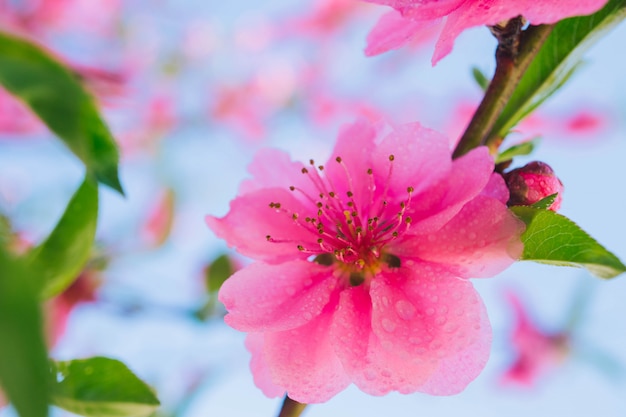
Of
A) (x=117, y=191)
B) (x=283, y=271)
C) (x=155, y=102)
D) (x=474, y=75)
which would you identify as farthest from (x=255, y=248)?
(x=155, y=102)

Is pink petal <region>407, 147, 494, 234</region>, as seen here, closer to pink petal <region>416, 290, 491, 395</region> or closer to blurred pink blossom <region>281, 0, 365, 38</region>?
pink petal <region>416, 290, 491, 395</region>

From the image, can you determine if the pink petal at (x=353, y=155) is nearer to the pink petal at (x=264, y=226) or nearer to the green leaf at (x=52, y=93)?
the pink petal at (x=264, y=226)

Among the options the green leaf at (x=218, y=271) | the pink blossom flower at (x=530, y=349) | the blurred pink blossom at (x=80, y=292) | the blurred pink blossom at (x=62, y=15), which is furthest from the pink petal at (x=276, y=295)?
the blurred pink blossom at (x=62, y=15)

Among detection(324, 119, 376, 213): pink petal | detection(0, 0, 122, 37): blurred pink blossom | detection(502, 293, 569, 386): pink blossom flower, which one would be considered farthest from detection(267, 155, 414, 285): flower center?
detection(0, 0, 122, 37): blurred pink blossom

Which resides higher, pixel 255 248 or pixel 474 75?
pixel 474 75

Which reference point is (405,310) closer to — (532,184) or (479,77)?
(532,184)

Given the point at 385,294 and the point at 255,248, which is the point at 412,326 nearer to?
the point at 385,294
